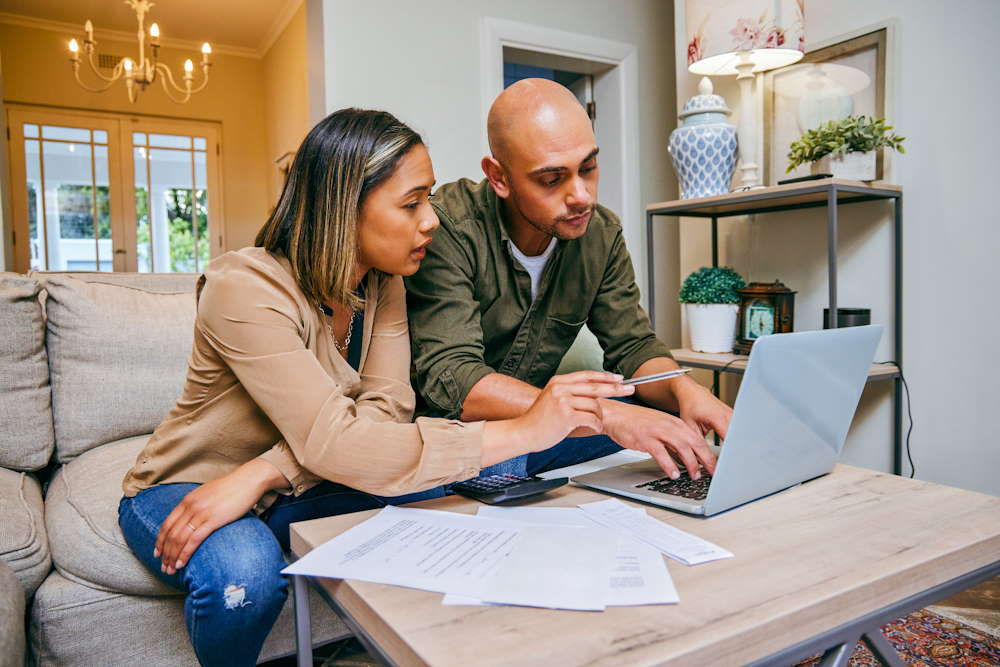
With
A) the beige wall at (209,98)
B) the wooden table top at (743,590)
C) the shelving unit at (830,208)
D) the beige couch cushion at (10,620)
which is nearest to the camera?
the wooden table top at (743,590)

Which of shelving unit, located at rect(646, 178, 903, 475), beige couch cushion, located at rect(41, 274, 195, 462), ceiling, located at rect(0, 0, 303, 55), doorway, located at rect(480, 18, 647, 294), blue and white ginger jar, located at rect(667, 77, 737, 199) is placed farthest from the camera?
ceiling, located at rect(0, 0, 303, 55)

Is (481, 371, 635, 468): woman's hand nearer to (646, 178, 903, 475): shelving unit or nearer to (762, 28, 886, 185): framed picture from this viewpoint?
(646, 178, 903, 475): shelving unit

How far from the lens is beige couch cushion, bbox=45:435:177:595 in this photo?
1171 mm

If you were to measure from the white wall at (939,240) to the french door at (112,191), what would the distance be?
Answer: 15.6ft

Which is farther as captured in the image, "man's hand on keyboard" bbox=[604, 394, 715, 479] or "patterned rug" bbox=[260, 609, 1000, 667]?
"patterned rug" bbox=[260, 609, 1000, 667]

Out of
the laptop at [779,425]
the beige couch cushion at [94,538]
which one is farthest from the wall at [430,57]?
the laptop at [779,425]

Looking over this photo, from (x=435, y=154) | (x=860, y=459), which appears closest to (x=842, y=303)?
(x=860, y=459)

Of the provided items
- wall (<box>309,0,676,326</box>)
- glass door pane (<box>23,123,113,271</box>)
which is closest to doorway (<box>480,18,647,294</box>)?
wall (<box>309,0,676,326</box>)

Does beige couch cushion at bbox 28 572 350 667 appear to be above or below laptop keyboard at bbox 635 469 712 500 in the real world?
below

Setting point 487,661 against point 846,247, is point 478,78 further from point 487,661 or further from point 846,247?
point 487,661

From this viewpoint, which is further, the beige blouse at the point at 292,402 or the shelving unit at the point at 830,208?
the shelving unit at the point at 830,208

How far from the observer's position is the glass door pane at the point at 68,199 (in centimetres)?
517

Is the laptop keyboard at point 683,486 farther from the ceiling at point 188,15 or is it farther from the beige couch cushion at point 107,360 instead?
the ceiling at point 188,15

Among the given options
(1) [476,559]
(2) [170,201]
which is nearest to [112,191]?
(2) [170,201]
